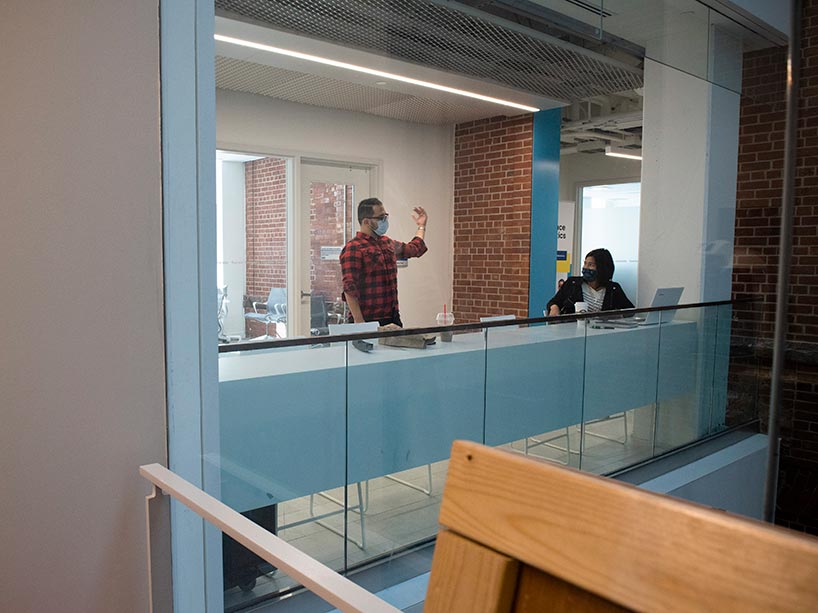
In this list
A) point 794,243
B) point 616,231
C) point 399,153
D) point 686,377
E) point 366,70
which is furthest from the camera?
point 686,377

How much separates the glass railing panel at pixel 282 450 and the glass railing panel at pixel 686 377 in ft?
6.89

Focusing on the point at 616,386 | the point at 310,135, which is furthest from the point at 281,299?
the point at 616,386

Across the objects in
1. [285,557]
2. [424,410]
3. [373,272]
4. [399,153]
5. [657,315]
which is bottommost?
[424,410]

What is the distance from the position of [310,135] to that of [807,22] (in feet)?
8.88

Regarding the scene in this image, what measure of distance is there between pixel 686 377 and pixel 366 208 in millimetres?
2224

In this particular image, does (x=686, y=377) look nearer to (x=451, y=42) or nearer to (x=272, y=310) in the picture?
(x=451, y=42)

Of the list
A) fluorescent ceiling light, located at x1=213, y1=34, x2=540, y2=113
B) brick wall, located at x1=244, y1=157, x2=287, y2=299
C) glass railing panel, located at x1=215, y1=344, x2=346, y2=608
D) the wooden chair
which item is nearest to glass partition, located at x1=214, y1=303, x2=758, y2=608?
glass railing panel, located at x1=215, y1=344, x2=346, y2=608

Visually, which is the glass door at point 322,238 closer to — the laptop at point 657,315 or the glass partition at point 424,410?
the glass partition at point 424,410

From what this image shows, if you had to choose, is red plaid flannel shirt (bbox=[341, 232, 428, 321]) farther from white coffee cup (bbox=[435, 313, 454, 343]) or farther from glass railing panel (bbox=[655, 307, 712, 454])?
glass railing panel (bbox=[655, 307, 712, 454])

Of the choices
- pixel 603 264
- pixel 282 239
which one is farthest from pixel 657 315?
pixel 282 239

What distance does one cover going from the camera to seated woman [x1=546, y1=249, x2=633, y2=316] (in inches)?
127

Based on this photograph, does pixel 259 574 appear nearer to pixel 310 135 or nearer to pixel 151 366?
pixel 151 366

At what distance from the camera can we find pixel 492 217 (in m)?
3.06

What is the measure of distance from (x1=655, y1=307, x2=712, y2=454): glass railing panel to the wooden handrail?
113 inches
